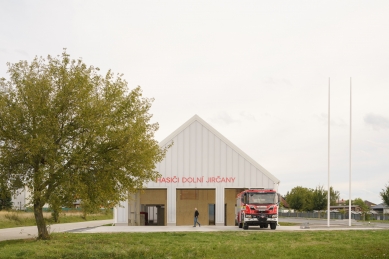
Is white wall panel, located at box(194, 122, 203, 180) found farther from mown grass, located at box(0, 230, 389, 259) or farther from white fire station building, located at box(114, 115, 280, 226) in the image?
mown grass, located at box(0, 230, 389, 259)

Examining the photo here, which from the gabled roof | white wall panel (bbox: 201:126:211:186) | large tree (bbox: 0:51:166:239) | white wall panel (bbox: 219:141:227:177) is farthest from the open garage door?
large tree (bbox: 0:51:166:239)

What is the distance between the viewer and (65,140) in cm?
2631

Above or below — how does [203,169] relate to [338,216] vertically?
above

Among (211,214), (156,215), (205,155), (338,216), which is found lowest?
(338,216)

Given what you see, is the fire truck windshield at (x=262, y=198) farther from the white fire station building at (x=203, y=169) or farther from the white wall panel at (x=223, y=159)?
the white wall panel at (x=223, y=159)

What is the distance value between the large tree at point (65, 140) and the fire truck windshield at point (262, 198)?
45.3 ft

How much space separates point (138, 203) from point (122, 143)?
25.5 meters

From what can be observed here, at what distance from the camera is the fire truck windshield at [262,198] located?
39.3 metres

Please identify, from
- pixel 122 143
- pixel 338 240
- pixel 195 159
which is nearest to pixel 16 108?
pixel 122 143

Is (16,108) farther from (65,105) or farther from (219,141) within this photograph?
(219,141)

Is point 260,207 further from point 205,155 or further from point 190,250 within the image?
point 190,250

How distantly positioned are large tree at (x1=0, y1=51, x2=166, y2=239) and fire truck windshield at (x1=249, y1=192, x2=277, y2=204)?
13809mm

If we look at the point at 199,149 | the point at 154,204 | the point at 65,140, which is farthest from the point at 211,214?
the point at 65,140

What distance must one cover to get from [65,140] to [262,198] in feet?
57.3
